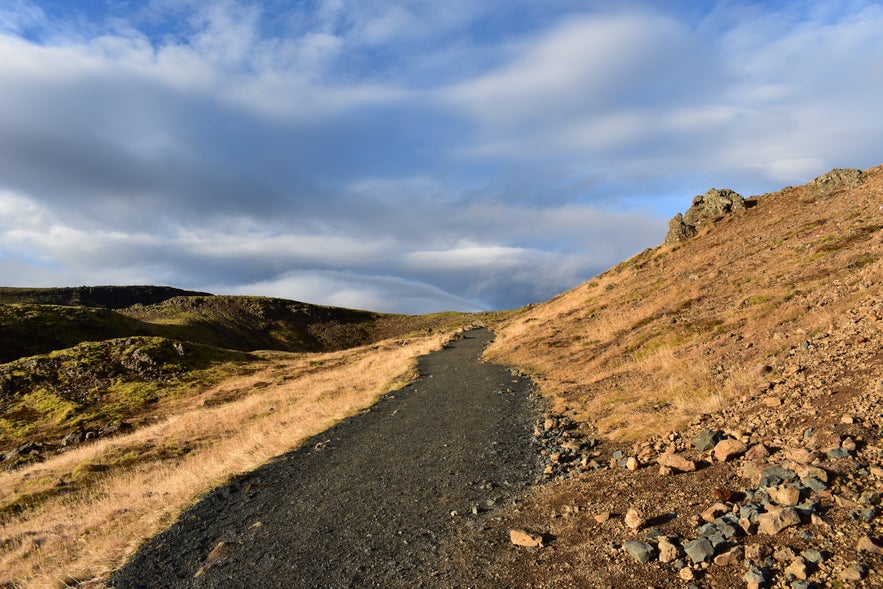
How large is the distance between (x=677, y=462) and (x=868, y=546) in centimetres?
396

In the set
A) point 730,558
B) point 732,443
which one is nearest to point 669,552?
point 730,558

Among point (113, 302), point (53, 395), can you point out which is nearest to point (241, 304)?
point (113, 302)

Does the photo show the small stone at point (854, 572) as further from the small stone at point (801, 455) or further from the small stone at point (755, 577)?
the small stone at point (801, 455)

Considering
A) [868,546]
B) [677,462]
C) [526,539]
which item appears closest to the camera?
[868,546]

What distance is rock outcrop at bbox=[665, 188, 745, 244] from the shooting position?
46.8 m

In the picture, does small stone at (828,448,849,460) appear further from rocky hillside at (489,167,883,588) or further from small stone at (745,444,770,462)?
small stone at (745,444,770,462)

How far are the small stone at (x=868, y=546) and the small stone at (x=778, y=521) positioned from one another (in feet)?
2.26

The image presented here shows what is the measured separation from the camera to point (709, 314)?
22891 millimetres

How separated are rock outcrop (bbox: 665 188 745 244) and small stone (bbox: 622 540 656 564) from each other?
4628cm

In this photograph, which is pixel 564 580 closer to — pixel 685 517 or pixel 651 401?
pixel 685 517

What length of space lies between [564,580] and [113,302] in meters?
164

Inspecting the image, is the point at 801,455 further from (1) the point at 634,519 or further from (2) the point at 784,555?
(1) the point at 634,519

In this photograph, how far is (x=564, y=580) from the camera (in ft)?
21.3

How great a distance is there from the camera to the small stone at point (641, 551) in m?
6.39
